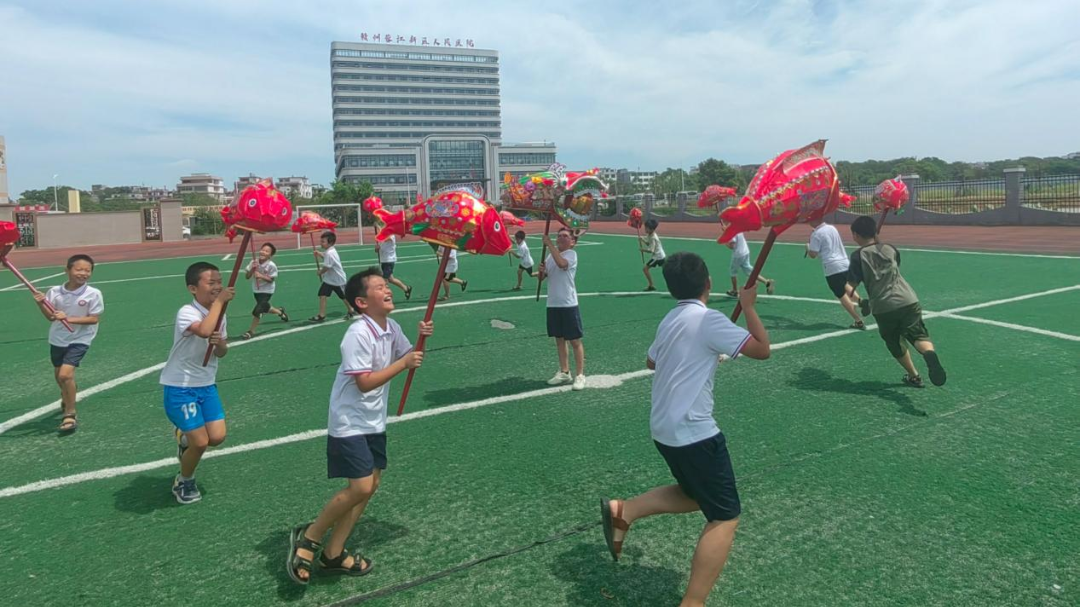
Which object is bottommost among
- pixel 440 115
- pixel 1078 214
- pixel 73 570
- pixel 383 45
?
pixel 73 570

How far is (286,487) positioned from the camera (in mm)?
5148

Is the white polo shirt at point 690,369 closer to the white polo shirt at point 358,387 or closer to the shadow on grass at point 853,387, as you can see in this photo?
the white polo shirt at point 358,387

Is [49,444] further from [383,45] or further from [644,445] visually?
[383,45]

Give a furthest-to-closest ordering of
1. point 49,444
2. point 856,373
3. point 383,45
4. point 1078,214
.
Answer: point 383,45, point 1078,214, point 856,373, point 49,444

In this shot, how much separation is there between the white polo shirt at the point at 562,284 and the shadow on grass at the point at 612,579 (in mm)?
3867

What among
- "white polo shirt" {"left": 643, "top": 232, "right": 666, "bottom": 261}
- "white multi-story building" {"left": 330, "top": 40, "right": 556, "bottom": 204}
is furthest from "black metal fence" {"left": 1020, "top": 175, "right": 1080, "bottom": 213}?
"white multi-story building" {"left": 330, "top": 40, "right": 556, "bottom": 204}

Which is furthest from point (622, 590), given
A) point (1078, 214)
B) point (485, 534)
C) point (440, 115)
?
point (440, 115)

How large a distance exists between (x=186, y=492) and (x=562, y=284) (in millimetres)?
4243

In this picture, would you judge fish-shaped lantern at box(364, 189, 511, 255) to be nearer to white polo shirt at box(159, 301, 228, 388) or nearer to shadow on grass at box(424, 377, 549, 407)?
white polo shirt at box(159, 301, 228, 388)

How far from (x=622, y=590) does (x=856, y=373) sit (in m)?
5.11

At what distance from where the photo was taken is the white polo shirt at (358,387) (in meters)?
3.73

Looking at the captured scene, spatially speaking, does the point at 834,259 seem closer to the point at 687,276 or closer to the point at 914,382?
the point at 914,382

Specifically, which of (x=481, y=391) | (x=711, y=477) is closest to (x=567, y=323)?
(x=481, y=391)

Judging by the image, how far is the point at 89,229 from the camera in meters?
42.0
